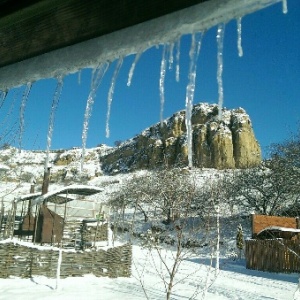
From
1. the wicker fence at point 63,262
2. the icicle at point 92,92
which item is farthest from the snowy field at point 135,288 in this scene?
the icicle at point 92,92

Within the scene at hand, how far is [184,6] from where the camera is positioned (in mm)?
862

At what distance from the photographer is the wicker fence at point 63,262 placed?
12391mm

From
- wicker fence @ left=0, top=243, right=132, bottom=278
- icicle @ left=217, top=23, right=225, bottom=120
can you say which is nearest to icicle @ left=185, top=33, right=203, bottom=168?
icicle @ left=217, top=23, right=225, bottom=120

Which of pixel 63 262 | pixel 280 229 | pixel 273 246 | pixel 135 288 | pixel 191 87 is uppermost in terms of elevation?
pixel 191 87

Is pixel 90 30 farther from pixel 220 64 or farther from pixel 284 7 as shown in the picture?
pixel 284 7

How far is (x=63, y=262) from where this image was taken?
1309 cm

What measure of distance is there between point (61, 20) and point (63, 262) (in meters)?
13.2

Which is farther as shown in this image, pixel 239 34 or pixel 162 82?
pixel 162 82

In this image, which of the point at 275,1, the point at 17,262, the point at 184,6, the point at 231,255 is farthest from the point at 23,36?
the point at 231,255

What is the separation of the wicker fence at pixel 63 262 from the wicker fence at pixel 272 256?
8.41 meters

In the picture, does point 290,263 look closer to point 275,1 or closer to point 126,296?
point 126,296

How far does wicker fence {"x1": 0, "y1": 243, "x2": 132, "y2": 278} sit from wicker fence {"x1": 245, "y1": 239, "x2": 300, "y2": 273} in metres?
8.41

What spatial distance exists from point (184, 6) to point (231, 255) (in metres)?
24.8

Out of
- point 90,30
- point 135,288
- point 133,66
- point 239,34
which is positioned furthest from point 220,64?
point 135,288
